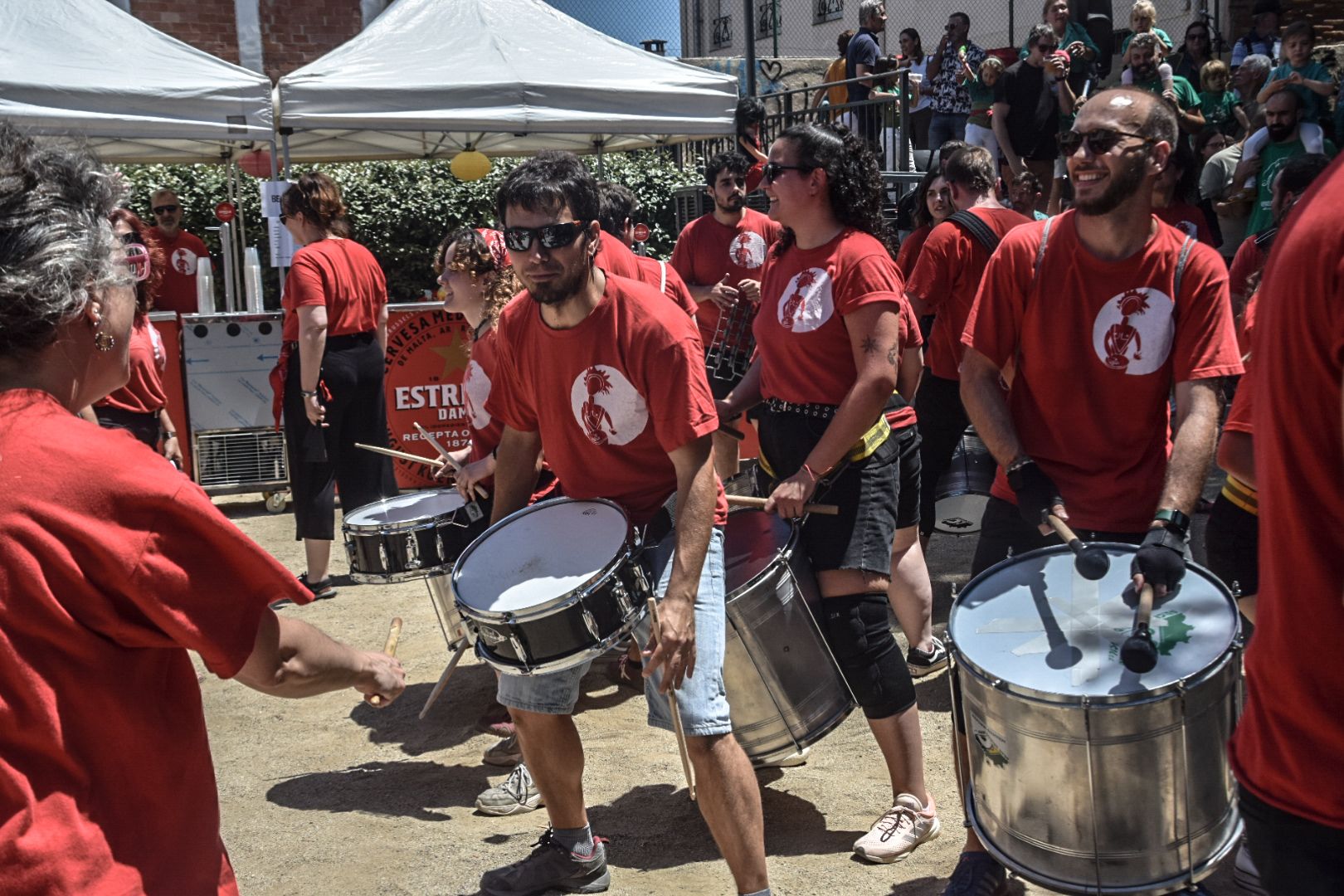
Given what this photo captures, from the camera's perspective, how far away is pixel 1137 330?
130 inches

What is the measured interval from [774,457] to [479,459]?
48.3 inches

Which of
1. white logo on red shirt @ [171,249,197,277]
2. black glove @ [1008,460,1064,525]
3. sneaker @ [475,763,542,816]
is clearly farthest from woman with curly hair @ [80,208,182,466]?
black glove @ [1008,460,1064,525]

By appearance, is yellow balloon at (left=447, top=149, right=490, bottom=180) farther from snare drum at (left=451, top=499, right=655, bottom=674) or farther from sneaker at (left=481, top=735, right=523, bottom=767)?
snare drum at (left=451, top=499, right=655, bottom=674)

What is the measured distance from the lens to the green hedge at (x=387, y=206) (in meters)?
15.8

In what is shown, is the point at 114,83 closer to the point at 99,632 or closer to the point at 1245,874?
the point at 99,632

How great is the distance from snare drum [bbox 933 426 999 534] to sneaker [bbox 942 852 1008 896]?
7.78 feet

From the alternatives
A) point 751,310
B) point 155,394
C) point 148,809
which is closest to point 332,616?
point 155,394

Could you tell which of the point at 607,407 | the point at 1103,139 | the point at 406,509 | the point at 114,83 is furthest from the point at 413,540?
the point at 114,83

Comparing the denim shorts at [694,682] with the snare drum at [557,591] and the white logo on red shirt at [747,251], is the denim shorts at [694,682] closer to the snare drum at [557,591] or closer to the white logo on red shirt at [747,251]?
the snare drum at [557,591]

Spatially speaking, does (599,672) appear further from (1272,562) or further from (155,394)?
(1272,562)

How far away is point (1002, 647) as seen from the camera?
2842mm

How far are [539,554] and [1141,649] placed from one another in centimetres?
151

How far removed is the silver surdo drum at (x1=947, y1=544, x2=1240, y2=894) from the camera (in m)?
2.64

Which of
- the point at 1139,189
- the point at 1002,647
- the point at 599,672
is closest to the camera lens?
the point at 1002,647
